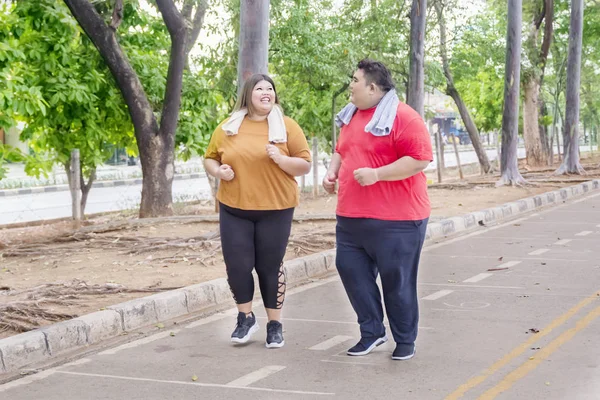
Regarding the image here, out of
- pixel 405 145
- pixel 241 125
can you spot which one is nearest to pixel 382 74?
pixel 405 145

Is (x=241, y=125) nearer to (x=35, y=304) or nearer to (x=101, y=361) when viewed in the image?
(x=101, y=361)

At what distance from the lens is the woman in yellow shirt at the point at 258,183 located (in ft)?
23.8

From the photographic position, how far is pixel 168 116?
16547mm

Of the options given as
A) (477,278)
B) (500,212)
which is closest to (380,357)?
(477,278)

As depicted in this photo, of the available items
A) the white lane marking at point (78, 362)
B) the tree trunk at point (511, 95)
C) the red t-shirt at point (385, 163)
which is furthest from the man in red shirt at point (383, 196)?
the tree trunk at point (511, 95)

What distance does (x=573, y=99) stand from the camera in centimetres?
3136

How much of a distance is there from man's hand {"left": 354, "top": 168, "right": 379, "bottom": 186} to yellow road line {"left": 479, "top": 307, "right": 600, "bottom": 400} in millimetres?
1408

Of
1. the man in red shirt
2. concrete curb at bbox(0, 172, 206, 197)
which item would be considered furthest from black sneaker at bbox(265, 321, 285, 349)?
concrete curb at bbox(0, 172, 206, 197)

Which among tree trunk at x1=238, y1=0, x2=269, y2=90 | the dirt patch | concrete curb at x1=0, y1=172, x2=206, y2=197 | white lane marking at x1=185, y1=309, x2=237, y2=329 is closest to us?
white lane marking at x1=185, y1=309, x2=237, y2=329

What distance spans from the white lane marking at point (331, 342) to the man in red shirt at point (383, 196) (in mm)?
521

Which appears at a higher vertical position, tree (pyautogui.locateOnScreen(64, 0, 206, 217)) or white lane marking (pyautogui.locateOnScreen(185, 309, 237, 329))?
tree (pyautogui.locateOnScreen(64, 0, 206, 217))

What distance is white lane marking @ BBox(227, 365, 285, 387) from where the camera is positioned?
6363mm

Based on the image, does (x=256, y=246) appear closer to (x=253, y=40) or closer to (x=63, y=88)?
(x=253, y=40)

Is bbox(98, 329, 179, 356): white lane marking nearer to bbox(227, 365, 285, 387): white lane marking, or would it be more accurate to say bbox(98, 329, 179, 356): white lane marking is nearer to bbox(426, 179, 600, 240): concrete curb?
bbox(227, 365, 285, 387): white lane marking
